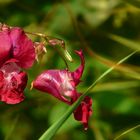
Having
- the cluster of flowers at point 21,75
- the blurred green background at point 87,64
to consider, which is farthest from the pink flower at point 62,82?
the blurred green background at point 87,64

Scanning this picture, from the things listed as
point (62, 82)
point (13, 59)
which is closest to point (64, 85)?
point (62, 82)

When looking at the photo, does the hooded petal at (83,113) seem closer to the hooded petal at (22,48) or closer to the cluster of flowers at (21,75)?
the cluster of flowers at (21,75)

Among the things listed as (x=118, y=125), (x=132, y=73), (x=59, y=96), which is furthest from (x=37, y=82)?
(x=118, y=125)

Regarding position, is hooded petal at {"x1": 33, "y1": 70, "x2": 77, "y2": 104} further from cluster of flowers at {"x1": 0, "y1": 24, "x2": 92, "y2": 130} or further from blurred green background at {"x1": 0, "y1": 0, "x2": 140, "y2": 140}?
blurred green background at {"x1": 0, "y1": 0, "x2": 140, "y2": 140}

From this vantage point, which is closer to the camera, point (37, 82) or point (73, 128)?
point (37, 82)

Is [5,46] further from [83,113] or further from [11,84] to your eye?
[83,113]

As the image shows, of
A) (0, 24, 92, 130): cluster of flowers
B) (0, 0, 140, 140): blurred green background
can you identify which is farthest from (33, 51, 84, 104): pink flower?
(0, 0, 140, 140): blurred green background

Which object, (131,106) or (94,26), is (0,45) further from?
(94,26)
